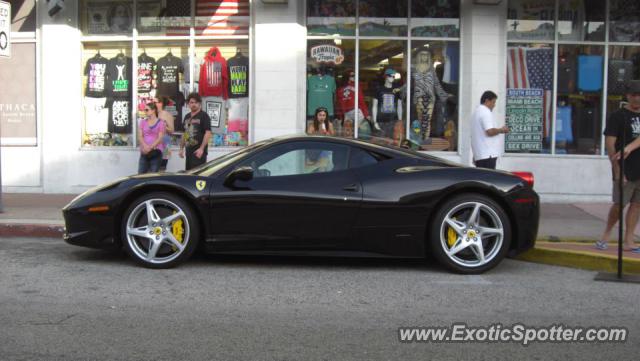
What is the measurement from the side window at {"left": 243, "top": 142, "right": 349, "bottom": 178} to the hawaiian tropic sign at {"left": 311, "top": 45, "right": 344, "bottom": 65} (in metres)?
5.86

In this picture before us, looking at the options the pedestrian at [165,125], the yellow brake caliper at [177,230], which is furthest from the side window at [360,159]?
the pedestrian at [165,125]

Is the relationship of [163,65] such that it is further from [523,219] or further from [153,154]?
[523,219]

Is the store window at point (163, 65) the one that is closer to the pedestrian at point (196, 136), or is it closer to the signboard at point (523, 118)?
the pedestrian at point (196, 136)

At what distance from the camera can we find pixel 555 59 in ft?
39.3

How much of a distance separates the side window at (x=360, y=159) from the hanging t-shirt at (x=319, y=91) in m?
5.72

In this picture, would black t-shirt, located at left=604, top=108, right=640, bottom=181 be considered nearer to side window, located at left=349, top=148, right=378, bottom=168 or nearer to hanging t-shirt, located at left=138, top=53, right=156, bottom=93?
side window, located at left=349, top=148, right=378, bottom=168

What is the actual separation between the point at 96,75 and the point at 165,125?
9.34 ft

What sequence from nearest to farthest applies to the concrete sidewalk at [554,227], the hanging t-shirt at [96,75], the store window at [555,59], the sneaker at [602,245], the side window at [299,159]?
1. the side window at [299,159]
2. the concrete sidewalk at [554,227]
3. the sneaker at [602,245]
4. the store window at [555,59]
5. the hanging t-shirt at [96,75]

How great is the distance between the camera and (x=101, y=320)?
4977mm

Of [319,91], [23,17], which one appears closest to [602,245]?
[319,91]

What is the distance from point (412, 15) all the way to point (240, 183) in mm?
6856

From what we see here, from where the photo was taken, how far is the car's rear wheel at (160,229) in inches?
254

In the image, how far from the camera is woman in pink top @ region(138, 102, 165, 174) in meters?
10.5

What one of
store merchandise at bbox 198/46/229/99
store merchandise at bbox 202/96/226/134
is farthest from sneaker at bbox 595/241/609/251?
store merchandise at bbox 198/46/229/99
